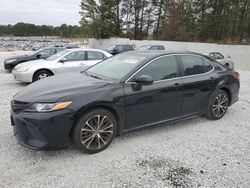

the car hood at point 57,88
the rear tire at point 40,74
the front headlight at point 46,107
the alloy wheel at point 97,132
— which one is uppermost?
the car hood at point 57,88

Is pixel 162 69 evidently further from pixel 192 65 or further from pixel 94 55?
pixel 94 55

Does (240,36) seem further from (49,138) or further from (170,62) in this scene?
(49,138)

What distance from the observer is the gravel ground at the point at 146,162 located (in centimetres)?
281

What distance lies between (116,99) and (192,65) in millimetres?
1834

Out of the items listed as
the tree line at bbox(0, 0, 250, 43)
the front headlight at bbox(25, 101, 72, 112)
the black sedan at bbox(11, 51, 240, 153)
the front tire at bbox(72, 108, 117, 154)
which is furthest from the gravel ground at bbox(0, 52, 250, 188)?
the tree line at bbox(0, 0, 250, 43)

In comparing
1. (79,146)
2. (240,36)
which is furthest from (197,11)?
(79,146)

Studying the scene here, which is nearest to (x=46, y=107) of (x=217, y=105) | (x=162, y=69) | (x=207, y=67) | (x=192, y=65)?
(x=162, y=69)

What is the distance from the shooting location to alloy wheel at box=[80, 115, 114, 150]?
3318 millimetres

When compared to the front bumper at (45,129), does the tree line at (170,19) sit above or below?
above

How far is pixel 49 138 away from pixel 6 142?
1.09m

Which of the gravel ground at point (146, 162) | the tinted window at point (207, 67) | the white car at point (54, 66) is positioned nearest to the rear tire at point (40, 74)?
the white car at point (54, 66)

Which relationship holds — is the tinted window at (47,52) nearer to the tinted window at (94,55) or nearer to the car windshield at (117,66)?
the tinted window at (94,55)

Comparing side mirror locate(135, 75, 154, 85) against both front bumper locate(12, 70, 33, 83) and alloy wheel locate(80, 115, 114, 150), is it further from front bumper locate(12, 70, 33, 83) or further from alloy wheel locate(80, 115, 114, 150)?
front bumper locate(12, 70, 33, 83)

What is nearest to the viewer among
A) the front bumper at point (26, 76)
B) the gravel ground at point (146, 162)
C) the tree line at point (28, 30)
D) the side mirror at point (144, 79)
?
the gravel ground at point (146, 162)
